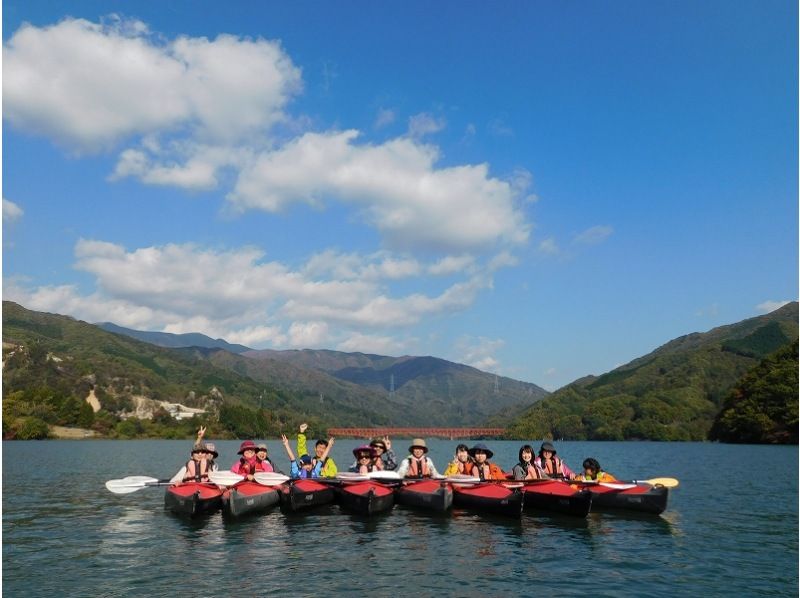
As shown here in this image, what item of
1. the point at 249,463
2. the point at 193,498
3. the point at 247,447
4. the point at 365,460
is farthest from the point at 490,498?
the point at 193,498

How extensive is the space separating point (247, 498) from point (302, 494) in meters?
2.51

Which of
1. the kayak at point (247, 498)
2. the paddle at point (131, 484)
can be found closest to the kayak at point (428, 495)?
the kayak at point (247, 498)

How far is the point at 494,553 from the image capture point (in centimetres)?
2062

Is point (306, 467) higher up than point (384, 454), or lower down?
lower down

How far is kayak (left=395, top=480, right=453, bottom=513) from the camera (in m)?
26.9

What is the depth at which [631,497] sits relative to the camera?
2853 centimetres

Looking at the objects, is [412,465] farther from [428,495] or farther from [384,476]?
[428,495]

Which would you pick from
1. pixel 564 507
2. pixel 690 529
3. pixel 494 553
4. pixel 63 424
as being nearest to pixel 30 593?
pixel 494 553

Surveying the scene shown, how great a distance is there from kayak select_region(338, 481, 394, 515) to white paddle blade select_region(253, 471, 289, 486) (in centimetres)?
283

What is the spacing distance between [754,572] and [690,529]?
7019 mm

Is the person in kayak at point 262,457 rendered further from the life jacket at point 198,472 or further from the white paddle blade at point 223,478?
the life jacket at point 198,472

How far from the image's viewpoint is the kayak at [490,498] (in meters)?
25.3

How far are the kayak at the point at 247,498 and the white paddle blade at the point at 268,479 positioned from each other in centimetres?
33

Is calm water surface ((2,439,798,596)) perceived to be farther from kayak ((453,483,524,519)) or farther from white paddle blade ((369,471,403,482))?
white paddle blade ((369,471,403,482))
